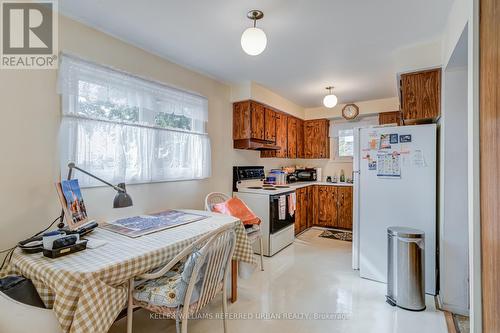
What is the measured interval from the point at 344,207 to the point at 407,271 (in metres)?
2.47

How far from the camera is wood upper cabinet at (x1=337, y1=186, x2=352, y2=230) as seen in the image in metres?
4.68

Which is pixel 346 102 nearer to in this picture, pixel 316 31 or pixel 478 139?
pixel 316 31

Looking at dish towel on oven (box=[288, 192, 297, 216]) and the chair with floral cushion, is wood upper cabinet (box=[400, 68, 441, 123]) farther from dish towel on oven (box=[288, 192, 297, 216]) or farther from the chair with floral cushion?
the chair with floral cushion

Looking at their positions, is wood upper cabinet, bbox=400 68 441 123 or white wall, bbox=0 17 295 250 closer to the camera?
white wall, bbox=0 17 295 250

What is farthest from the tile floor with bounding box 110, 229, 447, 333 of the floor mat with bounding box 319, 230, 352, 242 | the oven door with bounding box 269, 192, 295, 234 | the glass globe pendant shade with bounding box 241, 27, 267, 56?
the glass globe pendant shade with bounding box 241, 27, 267, 56

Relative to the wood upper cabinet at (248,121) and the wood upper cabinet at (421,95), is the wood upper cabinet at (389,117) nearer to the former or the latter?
the wood upper cabinet at (421,95)

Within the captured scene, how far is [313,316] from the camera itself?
2141mm

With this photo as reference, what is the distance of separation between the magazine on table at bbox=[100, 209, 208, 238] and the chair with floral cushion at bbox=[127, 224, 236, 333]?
37 centimetres

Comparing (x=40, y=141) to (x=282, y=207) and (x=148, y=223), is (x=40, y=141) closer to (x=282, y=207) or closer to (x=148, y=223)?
(x=148, y=223)

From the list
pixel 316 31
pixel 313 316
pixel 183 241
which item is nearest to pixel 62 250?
pixel 183 241

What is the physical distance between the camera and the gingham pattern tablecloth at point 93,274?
1149mm

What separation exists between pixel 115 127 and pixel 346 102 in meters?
4.15

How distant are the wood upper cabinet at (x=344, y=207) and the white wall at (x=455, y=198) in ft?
7.78

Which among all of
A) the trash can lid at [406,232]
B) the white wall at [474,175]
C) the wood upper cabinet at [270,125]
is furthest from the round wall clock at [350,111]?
the white wall at [474,175]
